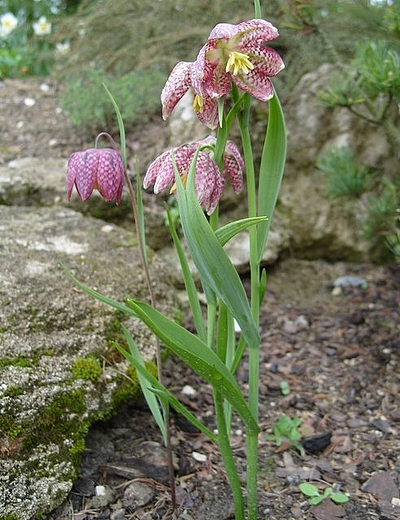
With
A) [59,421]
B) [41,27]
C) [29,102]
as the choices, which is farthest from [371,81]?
[41,27]

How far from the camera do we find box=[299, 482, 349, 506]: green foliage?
4.03 feet

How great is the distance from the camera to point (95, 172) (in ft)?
3.34

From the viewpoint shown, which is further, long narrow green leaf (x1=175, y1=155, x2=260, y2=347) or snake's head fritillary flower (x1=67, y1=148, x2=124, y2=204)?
snake's head fritillary flower (x1=67, y1=148, x2=124, y2=204)

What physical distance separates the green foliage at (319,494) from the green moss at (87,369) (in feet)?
1.57

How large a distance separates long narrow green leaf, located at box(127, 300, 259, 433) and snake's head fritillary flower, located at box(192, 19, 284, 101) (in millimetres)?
342

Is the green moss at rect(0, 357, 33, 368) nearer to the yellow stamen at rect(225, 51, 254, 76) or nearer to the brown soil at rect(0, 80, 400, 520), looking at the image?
the brown soil at rect(0, 80, 400, 520)

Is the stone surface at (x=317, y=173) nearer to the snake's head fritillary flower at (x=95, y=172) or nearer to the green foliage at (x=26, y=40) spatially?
the snake's head fritillary flower at (x=95, y=172)

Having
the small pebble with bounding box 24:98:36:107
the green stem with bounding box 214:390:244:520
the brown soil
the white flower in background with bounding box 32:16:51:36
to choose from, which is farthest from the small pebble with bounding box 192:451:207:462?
the white flower in background with bounding box 32:16:51:36

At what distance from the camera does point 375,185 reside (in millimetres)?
2242

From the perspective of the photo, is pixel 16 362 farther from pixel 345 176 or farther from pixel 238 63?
pixel 345 176

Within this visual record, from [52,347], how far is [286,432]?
589mm

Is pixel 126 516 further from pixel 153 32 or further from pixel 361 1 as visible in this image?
pixel 153 32

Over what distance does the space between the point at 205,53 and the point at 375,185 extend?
1.46 metres

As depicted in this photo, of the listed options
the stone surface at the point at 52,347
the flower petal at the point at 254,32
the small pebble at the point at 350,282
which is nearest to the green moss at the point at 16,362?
the stone surface at the point at 52,347
